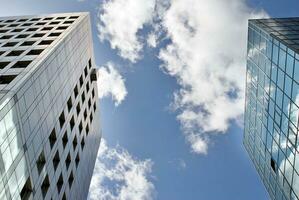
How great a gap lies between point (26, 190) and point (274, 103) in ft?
80.1

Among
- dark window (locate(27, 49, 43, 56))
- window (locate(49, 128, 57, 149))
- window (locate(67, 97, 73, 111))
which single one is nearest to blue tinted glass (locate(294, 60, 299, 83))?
window (locate(49, 128, 57, 149))

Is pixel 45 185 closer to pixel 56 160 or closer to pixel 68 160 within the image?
pixel 56 160

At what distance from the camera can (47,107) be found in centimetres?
3778

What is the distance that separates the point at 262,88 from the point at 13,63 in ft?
86.0

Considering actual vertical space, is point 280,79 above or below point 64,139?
above

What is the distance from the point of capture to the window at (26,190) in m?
32.6

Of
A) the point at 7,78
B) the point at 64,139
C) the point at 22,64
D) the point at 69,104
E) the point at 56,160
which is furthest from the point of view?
the point at 69,104

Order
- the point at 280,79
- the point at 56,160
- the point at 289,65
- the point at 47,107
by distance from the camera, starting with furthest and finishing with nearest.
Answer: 1. the point at 56,160
2. the point at 47,107
3. the point at 280,79
4. the point at 289,65

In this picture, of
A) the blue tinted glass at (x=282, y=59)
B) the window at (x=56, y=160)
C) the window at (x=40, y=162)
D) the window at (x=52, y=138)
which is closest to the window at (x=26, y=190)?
the window at (x=40, y=162)

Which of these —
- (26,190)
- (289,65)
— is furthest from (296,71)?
(26,190)

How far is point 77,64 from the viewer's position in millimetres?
51375

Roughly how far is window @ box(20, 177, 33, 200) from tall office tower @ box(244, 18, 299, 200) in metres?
22.7

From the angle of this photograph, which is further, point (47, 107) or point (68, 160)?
point (68, 160)

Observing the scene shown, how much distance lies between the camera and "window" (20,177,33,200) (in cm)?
3262
